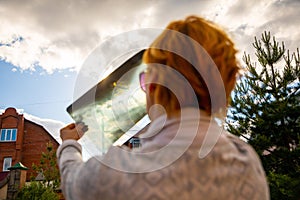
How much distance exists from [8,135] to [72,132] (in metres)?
21.7

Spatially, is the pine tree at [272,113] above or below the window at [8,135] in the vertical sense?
below

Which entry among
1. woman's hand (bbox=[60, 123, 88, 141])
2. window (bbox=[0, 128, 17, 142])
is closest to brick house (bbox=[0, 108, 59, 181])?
window (bbox=[0, 128, 17, 142])

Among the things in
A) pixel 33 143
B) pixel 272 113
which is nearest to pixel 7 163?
pixel 33 143

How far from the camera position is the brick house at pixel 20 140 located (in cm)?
1988

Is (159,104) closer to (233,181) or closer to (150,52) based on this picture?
(150,52)

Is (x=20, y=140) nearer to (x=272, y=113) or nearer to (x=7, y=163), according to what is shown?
(x=7, y=163)

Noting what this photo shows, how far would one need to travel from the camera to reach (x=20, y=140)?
66.5ft

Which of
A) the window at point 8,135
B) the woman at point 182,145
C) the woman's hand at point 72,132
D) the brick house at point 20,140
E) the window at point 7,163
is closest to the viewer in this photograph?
the woman at point 182,145

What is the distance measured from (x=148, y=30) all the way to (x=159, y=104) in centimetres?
36

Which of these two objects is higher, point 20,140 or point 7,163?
point 20,140

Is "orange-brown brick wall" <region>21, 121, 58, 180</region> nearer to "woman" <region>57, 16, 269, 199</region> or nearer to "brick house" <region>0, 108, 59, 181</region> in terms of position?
"brick house" <region>0, 108, 59, 181</region>

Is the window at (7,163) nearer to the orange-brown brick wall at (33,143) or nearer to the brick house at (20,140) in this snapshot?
the brick house at (20,140)

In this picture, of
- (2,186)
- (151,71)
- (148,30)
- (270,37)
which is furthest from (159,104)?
(2,186)

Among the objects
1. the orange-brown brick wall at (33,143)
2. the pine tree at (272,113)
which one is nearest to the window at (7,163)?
the orange-brown brick wall at (33,143)
